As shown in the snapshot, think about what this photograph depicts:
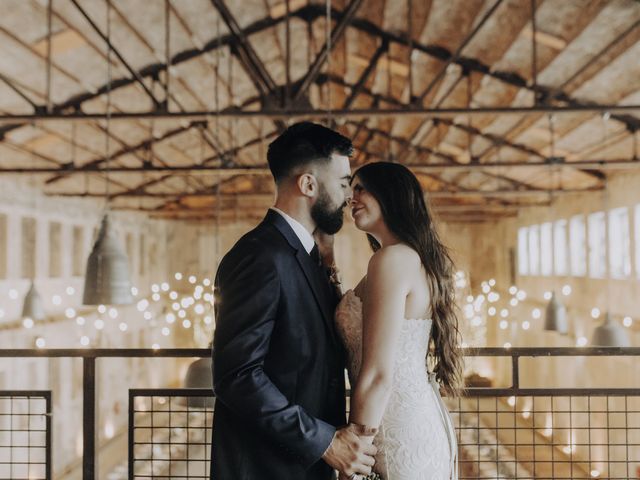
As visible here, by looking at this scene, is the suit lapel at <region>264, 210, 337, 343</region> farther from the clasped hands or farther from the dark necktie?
the clasped hands

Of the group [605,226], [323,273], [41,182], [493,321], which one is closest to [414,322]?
[323,273]

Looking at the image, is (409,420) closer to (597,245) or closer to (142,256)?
(597,245)

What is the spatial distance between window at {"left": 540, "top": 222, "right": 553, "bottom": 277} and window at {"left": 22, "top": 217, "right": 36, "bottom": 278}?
458 inches

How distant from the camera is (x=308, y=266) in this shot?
1994mm

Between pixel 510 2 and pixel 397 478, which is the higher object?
pixel 510 2

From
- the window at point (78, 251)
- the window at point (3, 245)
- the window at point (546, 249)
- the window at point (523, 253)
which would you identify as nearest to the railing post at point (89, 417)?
the window at point (3, 245)

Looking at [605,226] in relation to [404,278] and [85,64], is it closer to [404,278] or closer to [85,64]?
[85,64]

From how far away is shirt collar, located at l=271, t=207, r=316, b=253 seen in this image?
2.00 metres

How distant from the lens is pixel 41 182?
13086 millimetres

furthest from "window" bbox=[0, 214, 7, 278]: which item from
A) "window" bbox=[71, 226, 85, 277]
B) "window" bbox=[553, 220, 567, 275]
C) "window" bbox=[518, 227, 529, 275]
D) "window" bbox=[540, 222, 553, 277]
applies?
"window" bbox=[518, 227, 529, 275]

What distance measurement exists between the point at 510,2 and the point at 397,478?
5.83 m

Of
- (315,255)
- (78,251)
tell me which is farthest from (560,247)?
(315,255)

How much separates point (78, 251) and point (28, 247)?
3.00 meters

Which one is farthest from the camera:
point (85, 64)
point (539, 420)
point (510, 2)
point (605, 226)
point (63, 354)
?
point (539, 420)
